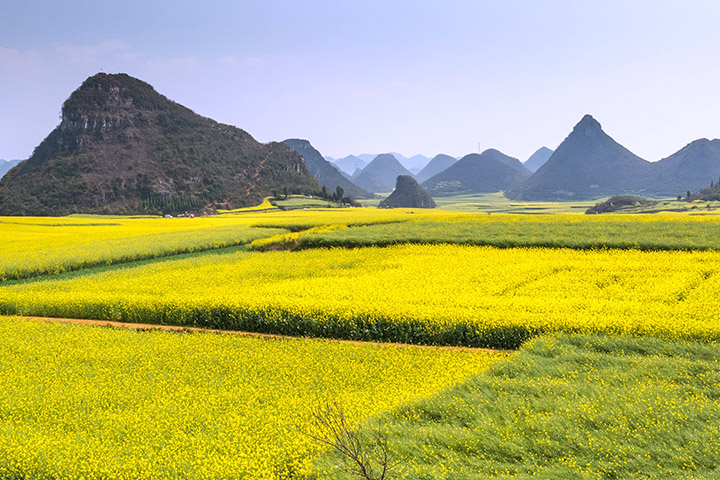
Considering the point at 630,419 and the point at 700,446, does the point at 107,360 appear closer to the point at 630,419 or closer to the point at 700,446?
the point at 630,419

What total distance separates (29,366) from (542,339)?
11115 mm

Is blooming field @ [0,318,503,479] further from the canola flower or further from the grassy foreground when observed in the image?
the canola flower

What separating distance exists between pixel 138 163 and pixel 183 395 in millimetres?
120245

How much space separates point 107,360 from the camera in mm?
10469

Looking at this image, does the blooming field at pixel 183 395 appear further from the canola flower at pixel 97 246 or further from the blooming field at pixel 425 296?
the canola flower at pixel 97 246

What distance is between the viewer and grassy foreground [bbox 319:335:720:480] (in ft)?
18.0

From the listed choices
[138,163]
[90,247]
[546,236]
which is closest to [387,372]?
[546,236]

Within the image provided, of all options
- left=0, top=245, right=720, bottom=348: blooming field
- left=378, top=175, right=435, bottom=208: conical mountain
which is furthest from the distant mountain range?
left=0, top=245, right=720, bottom=348: blooming field

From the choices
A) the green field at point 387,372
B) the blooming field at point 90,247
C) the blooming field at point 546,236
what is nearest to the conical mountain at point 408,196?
the blooming field at point 90,247

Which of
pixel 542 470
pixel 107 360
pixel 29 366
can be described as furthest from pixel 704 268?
pixel 29 366

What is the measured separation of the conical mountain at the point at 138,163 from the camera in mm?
101750

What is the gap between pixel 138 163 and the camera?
4550 inches

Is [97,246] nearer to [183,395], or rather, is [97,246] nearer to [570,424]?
[183,395]

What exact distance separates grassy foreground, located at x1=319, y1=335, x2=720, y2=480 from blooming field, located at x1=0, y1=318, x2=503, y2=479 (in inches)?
35.9
